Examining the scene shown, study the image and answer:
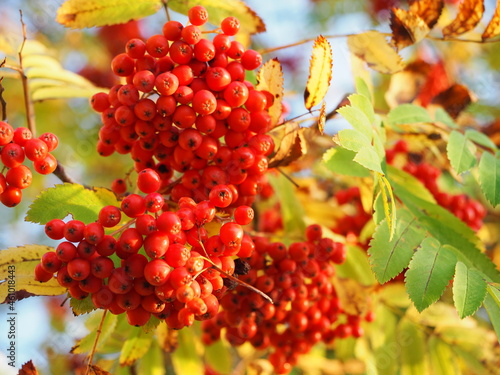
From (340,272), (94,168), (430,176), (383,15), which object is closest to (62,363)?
(94,168)

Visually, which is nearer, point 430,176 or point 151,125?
point 151,125

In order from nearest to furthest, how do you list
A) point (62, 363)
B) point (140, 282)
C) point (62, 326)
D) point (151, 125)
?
point (140, 282) → point (151, 125) → point (62, 363) → point (62, 326)

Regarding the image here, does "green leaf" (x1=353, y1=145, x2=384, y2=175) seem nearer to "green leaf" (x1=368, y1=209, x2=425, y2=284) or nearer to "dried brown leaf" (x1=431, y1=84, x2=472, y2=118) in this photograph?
"green leaf" (x1=368, y1=209, x2=425, y2=284)

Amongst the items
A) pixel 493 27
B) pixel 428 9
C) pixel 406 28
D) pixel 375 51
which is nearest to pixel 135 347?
pixel 375 51

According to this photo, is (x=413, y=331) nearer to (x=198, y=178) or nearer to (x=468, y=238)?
(x=468, y=238)

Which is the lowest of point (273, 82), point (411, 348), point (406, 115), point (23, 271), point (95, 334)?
point (411, 348)

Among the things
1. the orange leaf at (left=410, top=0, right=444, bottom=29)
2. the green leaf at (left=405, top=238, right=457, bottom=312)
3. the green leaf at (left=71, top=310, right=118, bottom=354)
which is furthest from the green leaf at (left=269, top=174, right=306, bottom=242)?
the orange leaf at (left=410, top=0, right=444, bottom=29)

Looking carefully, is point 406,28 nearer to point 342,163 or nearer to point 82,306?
point 342,163
